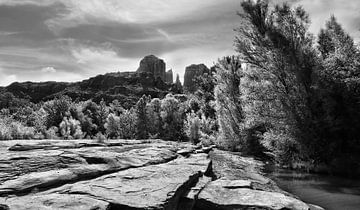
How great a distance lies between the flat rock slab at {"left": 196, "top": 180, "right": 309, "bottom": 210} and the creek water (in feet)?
7.34

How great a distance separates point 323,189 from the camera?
10.3 m

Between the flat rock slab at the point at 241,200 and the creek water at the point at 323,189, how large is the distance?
7.34ft

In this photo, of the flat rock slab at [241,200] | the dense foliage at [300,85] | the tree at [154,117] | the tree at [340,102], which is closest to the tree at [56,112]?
the tree at [154,117]

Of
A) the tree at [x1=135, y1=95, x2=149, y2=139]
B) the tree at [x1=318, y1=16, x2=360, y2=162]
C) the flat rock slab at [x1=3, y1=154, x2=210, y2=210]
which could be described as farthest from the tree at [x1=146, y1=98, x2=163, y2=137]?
the flat rock slab at [x1=3, y1=154, x2=210, y2=210]

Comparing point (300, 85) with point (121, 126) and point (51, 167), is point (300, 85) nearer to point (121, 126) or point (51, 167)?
point (51, 167)

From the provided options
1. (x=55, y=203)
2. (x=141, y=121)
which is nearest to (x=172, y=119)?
(x=141, y=121)

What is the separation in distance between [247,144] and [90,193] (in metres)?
20.0

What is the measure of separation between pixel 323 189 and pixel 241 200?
17.8 ft

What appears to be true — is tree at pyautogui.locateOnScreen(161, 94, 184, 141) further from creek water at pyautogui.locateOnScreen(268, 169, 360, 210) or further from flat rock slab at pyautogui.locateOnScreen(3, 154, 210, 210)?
flat rock slab at pyautogui.locateOnScreen(3, 154, 210, 210)

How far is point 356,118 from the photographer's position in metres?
13.5

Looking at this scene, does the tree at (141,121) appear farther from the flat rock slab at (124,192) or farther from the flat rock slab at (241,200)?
the flat rock slab at (124,192)

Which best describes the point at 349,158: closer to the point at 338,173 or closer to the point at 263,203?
the point at 338,173

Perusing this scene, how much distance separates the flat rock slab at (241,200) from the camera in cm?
611

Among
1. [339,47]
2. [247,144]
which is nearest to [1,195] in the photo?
[339,47]
